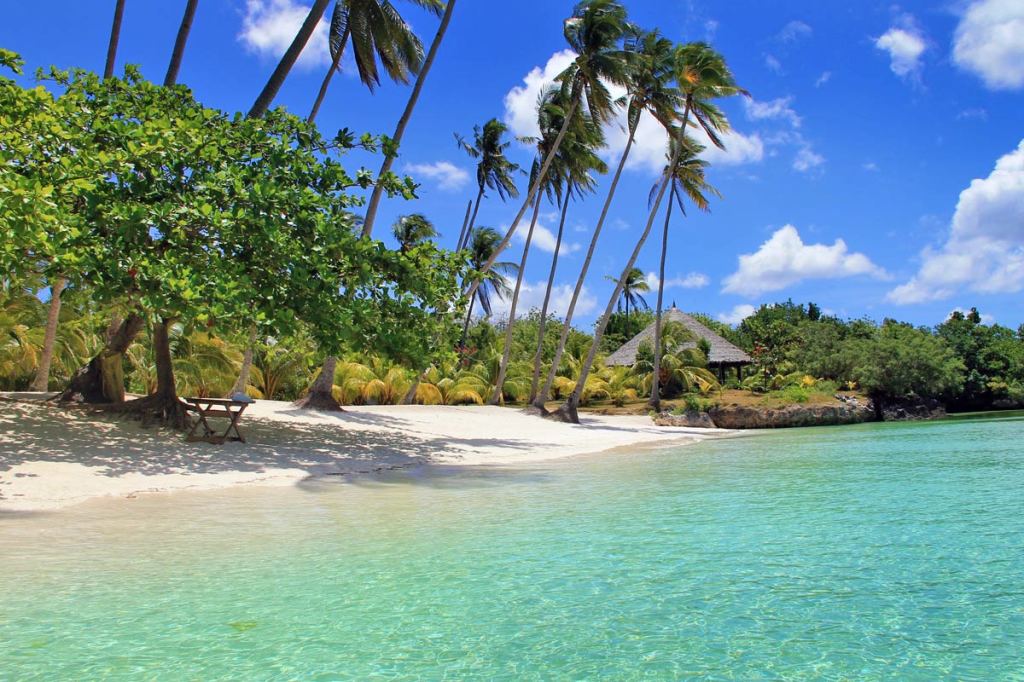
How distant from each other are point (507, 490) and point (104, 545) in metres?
4.59

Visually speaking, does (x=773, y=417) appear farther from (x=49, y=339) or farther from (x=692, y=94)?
(x=49, y=339)

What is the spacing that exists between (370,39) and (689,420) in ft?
56.7

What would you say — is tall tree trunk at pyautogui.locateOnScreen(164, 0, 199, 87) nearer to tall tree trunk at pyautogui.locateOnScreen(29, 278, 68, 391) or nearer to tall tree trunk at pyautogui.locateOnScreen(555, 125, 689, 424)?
tall tree trunk at pyautogui.locateOnScreen(29, 278, 68, 391)

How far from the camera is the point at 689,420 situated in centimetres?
2608

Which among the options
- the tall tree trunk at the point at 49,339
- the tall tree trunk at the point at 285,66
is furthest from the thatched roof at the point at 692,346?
the tall tree trunk at the point at 49,339

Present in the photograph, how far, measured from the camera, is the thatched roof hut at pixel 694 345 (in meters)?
36.7

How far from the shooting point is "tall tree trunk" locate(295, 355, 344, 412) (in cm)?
1767

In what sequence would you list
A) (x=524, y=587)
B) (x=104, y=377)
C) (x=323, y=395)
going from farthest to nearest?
(x=323, y=395), (x=104, y=377), (x=524, y=587)

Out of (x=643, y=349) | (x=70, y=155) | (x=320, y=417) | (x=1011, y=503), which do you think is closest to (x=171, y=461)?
(x=70, y=155)

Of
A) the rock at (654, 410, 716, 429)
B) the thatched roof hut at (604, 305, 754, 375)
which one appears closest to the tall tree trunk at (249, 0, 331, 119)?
the rock at (654, 410, 716, 429)

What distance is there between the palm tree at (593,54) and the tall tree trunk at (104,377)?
1233 cm

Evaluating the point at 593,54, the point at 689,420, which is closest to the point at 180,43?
the point at 593,54

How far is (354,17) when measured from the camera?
59.5 feet

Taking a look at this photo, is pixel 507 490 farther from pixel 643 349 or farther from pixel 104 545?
pixel 643 349
